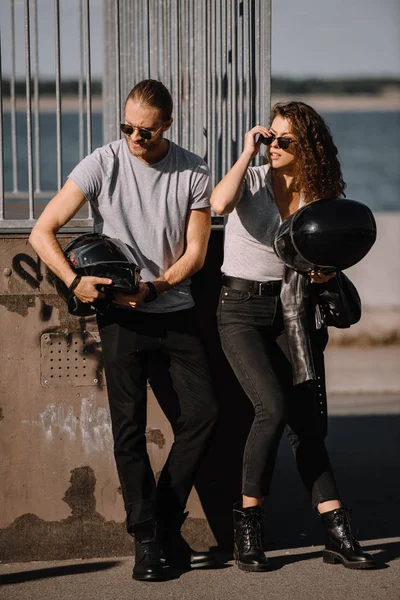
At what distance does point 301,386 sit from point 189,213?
950mm

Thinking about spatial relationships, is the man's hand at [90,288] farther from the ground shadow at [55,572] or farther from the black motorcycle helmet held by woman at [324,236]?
the ground shadow at [55,572]

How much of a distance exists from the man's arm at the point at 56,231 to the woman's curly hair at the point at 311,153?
983mm

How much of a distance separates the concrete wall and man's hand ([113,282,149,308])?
1.62ft

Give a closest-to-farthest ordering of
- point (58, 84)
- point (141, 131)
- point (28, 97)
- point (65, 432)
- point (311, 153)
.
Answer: point (141, 131) → point (311, 153) → point (65, 432) → point (28, 97) → point (58, 84)

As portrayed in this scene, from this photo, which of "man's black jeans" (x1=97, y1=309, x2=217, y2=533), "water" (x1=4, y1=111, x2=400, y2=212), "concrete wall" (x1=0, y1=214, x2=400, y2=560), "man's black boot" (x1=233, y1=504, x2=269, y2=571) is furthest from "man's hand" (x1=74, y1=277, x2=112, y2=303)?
"water" (x1=4, y1=111, x2=400, y2=212)

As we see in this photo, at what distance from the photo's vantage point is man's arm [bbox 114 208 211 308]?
4.64 meters

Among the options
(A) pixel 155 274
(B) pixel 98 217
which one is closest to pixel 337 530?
(A) pixel 155 274

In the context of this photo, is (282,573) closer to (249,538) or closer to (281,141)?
(249,538)

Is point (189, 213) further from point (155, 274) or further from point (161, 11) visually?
point (161, 11)

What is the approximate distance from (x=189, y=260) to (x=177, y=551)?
1328 millimetres

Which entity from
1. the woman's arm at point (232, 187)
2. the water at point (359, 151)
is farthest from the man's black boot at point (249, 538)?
the water at point (359, 151)

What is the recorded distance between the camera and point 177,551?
4.91 metres

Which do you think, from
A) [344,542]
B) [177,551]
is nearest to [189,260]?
[177,551]

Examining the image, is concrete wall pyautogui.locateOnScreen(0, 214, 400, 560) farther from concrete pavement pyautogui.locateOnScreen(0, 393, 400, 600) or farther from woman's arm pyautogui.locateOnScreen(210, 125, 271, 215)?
woman's arm pyautogui.locateOnScreen(210, 125, 271, 215)
